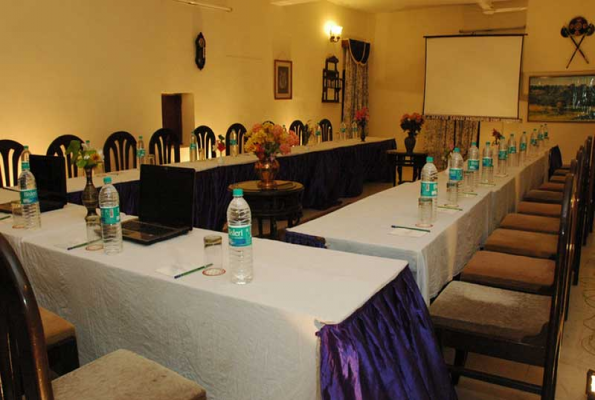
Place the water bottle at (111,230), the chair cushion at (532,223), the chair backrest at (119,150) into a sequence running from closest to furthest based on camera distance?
the water bottle at (111,230), the chair cushion at (532,223), the chair backrest at (119,150)

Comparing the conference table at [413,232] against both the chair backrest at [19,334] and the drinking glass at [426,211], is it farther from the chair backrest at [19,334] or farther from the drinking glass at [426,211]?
the chair backrest at [19,334]

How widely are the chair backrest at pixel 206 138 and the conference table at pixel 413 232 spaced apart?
288cm

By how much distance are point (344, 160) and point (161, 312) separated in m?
5.03

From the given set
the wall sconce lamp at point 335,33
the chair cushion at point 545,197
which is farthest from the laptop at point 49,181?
the wall sconce lamp at point 335,33

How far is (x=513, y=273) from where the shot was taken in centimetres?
244

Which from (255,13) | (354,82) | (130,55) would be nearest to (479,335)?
(130,55)

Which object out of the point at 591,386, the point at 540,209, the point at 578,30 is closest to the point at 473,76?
the point at 578,30

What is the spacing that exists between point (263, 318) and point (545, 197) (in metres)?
3.67

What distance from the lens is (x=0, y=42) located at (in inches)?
174

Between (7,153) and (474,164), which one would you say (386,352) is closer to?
(474,164)

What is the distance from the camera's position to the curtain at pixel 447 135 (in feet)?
31.3

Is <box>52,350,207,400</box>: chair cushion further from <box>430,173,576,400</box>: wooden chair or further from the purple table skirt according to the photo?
<box>430,173,576,400</box>: wooden chair

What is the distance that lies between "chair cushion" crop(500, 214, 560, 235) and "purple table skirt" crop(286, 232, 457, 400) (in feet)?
6.14

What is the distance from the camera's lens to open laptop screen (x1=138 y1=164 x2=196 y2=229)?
6.98 ft
